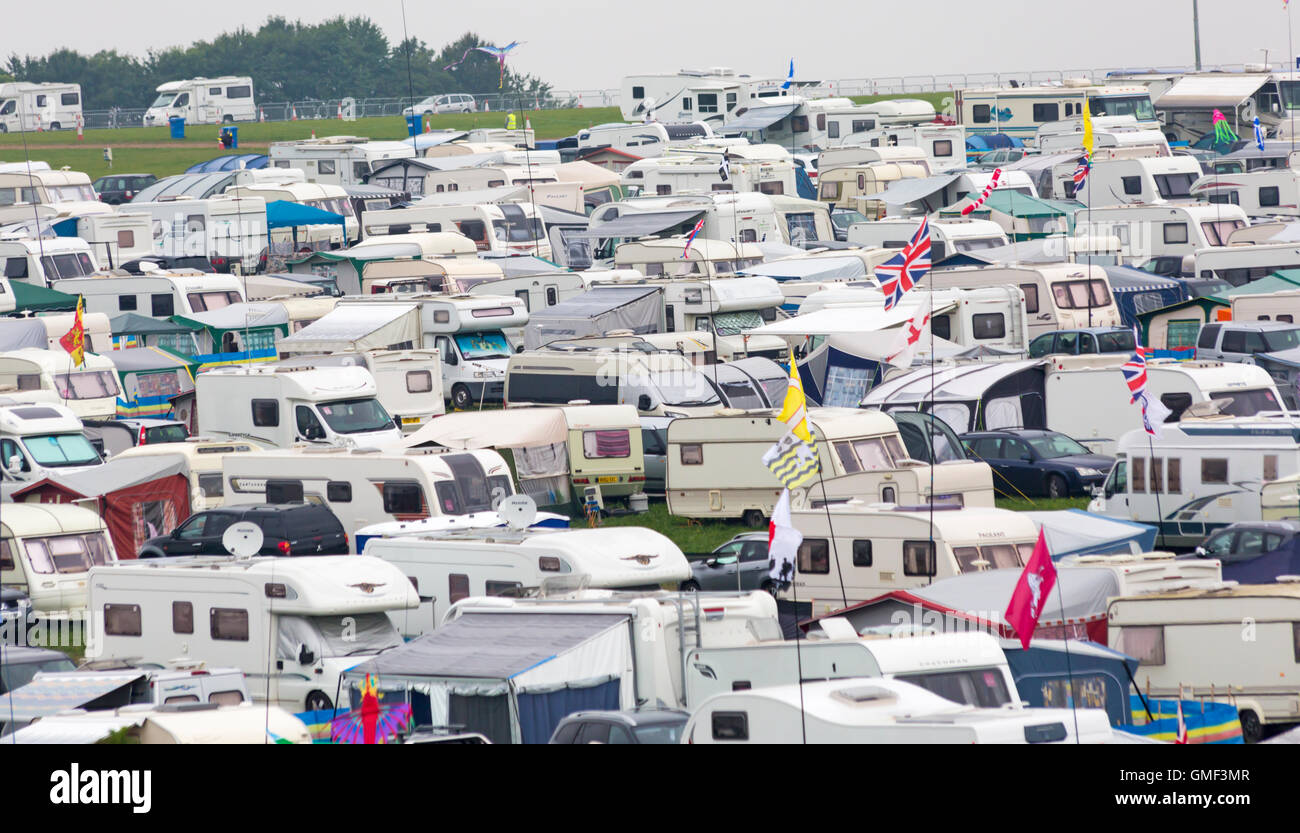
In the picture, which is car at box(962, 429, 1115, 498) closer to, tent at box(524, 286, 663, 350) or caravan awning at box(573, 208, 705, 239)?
tent at box(524, 286, 663, 350)

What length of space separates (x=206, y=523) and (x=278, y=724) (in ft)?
34.0

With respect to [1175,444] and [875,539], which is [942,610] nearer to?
→ [875,539]

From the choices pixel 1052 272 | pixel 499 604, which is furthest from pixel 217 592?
pixel 1052 272

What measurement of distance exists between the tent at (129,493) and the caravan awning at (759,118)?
142 ft

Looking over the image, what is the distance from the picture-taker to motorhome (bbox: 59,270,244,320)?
126 ft

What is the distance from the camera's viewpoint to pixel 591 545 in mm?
19594

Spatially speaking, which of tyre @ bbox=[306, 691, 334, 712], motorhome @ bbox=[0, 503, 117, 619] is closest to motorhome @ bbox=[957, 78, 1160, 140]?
motorhome @ bbox=[0, 503, 117, 619]

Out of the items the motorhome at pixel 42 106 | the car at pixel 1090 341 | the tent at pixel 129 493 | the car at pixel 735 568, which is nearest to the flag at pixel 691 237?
the car at pixel 1090 341

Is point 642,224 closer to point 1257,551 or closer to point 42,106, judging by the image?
point 1257,551

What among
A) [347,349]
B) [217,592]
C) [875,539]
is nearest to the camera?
[217,592]

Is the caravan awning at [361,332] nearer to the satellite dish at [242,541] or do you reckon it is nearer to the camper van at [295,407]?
the camper van at [295,407]

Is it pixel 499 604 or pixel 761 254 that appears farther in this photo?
pixel 761 254
